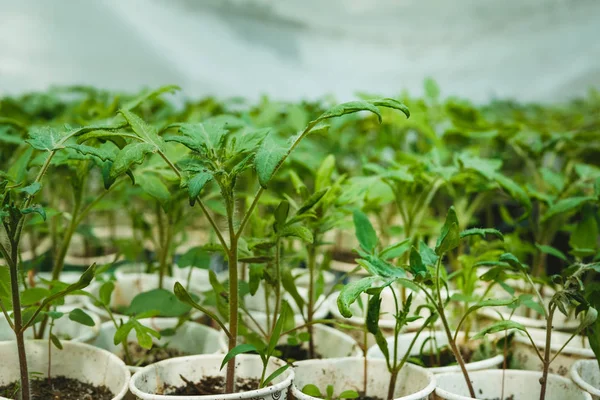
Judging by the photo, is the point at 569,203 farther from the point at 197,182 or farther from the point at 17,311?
the point at 17,311

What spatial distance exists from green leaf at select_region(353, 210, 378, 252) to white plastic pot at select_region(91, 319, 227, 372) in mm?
406

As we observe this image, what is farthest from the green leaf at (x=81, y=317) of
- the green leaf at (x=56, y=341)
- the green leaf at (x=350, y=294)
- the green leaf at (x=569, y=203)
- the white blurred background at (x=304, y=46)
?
the white blurred background at (x=304, y=46)

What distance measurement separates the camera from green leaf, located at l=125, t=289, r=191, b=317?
1.24m

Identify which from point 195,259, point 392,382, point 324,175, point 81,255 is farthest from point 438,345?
point 81,255

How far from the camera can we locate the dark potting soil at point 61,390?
1.05 m

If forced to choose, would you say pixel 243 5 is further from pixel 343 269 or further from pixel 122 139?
pixel 122 139

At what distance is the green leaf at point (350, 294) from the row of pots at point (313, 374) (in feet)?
0.81

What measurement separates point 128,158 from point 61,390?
Result: 19.4 inches

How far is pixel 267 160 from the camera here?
84 centimetres

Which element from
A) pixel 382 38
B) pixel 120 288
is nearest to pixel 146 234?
pixel 120 288

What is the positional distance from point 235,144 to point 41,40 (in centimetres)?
337

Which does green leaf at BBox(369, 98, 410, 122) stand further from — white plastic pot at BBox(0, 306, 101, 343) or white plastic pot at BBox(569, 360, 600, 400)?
white plastic pot at BBox(0, 306, 101, 343)

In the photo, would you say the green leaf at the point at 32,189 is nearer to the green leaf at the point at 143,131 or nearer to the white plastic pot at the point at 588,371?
the green leaf at the point at 143,131

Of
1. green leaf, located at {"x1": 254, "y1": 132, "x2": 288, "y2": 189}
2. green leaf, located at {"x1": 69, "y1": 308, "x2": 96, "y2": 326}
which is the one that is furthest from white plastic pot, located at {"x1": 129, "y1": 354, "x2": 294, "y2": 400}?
green leaf, located at {"x1": 254, "y1": 132, "x2": 288, "y2": 189}
